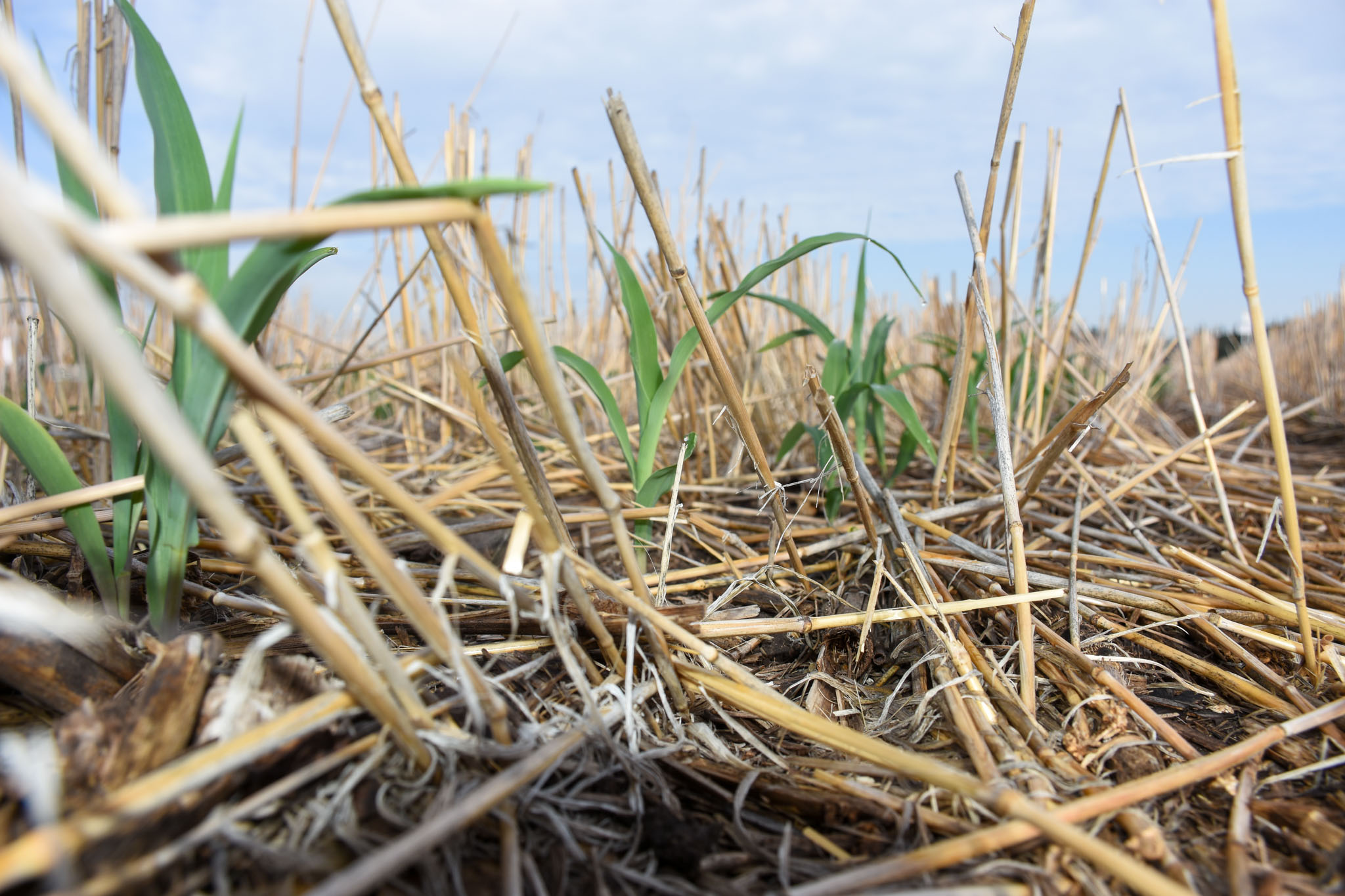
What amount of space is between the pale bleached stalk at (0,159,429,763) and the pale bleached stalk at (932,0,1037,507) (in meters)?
0.71

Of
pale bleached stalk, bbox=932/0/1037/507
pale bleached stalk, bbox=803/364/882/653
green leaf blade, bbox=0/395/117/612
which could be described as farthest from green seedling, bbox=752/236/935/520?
green leaf blade, bbox=0/395/117/612

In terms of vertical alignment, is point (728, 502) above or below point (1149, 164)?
below

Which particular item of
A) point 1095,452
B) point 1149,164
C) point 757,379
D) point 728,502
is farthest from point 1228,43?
point 1095,452

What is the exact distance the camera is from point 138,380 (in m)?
0.28

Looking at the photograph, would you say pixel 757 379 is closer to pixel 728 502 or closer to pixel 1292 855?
pixel 728 502

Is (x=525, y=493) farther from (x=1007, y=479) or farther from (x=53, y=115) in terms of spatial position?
(x=1007, y=479)

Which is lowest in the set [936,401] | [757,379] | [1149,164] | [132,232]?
[936,401]

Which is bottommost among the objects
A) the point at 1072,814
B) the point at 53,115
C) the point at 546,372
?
the point at 1072,814

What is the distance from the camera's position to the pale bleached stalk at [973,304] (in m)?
0.74

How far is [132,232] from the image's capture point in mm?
277

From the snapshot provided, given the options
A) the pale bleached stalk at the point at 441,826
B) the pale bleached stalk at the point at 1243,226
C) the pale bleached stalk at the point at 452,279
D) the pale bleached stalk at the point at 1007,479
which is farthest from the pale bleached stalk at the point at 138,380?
the pale bleached stalk at the point at 1243,226

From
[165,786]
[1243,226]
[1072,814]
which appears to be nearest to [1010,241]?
[1243,226]

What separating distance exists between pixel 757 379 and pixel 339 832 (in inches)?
56.8

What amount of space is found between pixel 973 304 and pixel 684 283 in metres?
0.49
